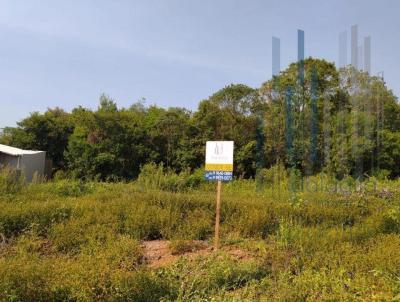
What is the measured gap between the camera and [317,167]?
23.6 m

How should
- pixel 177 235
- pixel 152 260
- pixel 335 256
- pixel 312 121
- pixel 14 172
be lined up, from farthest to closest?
pixel 312 121 < pixel 14 172 < pixel 177 235 < pixel 152 260 < pixel 335 256

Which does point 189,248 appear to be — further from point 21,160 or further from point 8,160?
point 8,160

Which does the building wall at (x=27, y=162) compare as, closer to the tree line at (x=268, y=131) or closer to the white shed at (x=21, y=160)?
the white shed at (x=21, y=160)

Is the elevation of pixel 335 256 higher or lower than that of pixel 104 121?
lower

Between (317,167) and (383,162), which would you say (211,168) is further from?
(383,162)

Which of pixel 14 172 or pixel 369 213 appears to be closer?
pixel 369 213

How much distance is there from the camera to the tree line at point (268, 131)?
22.3 meters

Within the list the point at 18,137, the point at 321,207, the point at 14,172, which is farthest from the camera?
the point at 18,137

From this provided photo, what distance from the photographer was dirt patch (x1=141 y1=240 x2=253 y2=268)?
5.86 meters

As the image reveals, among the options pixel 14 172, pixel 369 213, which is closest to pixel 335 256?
pixel 369 213

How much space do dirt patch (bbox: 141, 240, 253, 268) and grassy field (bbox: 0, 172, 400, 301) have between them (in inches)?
2.8

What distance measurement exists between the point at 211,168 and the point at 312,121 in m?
16.8

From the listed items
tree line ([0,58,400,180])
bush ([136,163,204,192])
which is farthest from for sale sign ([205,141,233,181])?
tree line ([0,58,400,180])

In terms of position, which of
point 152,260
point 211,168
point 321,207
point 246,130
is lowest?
point 152,260
